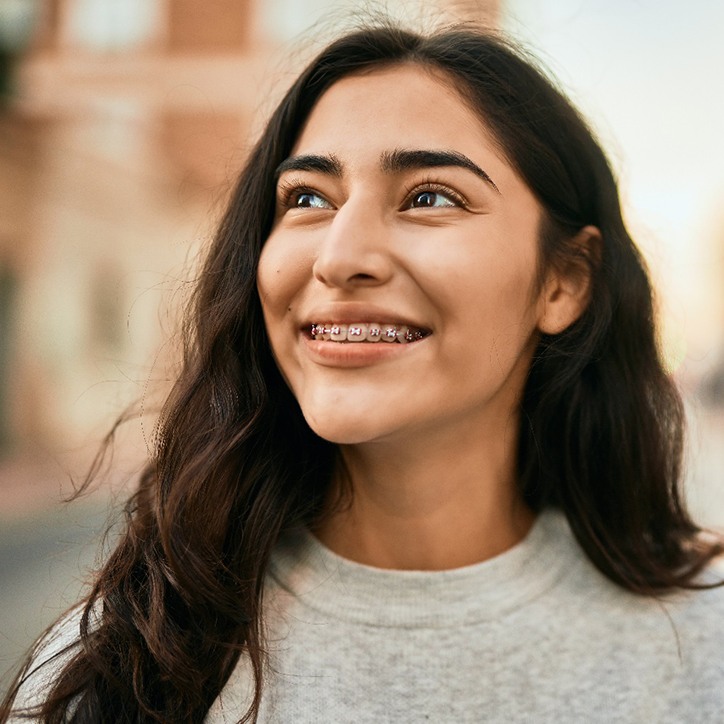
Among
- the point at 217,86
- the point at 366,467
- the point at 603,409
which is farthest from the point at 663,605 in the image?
the point at 217,86

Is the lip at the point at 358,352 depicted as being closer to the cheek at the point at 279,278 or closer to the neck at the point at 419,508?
the cheek at the point at 279,278

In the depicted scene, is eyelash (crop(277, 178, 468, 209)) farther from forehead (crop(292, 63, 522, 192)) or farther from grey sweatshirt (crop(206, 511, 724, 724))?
grey sweatshirt (crop(206, 511, 724, 724))

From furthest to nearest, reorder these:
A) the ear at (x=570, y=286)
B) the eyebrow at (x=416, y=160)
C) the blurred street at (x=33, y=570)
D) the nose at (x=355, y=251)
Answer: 1. the blurred street at (x=33, y=570)
2. the ear at (x=570, y=286)
3. the eyebrow at (x=416, y=160)
4. the nose at (x=355, y=251)

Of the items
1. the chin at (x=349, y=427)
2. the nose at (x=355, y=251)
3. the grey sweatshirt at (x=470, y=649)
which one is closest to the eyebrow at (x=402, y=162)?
the nose at (x=355, y=251)

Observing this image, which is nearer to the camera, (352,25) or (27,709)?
(27,709)

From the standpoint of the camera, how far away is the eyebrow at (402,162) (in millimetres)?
1932

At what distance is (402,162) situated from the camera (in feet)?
6.34

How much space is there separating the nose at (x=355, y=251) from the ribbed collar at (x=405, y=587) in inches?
27.6

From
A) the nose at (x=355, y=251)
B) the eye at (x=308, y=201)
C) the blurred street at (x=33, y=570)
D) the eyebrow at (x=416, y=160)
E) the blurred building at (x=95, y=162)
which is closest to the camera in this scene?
the nose at (x=355, y=251)

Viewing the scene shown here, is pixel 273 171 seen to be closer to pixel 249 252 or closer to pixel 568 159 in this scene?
pixel 249 252

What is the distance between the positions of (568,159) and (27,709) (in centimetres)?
184

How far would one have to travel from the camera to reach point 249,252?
7.09 feet

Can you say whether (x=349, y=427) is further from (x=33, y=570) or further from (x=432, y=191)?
(x=33, y=570)

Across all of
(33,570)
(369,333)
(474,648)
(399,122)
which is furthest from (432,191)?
(33,570)
